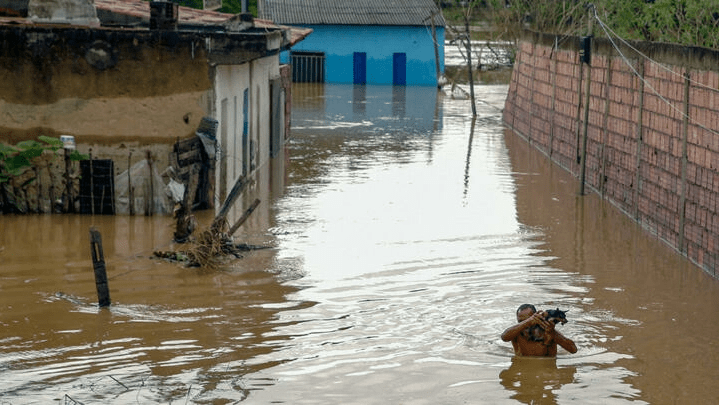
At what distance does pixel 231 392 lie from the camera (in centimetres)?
845

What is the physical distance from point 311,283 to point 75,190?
5334 millimetres

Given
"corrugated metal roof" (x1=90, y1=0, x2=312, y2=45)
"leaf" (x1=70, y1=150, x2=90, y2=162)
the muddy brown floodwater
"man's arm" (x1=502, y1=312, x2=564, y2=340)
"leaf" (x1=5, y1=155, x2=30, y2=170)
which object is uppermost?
"corrugated metal roof" (x1=90, y1=0, x2=312, y2=45)

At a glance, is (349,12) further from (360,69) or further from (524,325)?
(524,325)

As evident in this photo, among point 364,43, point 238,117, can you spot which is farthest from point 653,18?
point 364,43

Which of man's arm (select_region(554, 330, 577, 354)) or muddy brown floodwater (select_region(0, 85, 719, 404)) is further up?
man's arm (select_region(554, 330, 577, 354))

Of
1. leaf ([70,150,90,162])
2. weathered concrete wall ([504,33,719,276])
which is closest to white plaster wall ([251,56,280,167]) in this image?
leaf ([70,150,90,162])

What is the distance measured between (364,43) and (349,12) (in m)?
1.69

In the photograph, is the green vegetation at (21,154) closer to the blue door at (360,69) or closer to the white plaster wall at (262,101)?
the white plaster wall at (262,101)

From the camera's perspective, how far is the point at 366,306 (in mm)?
11352

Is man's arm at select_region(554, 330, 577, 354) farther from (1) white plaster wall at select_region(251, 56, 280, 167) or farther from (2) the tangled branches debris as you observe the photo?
(1) white plaster wall at select_region(251, 56, 280, 167)

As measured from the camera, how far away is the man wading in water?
9413mm

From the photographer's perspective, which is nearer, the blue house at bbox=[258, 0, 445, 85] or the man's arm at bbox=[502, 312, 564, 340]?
the man's arm at bbox=[502, 312, 564, 340]

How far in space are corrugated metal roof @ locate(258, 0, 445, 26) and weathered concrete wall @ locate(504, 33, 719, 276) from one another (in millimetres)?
25694

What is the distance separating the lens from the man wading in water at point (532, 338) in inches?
371
